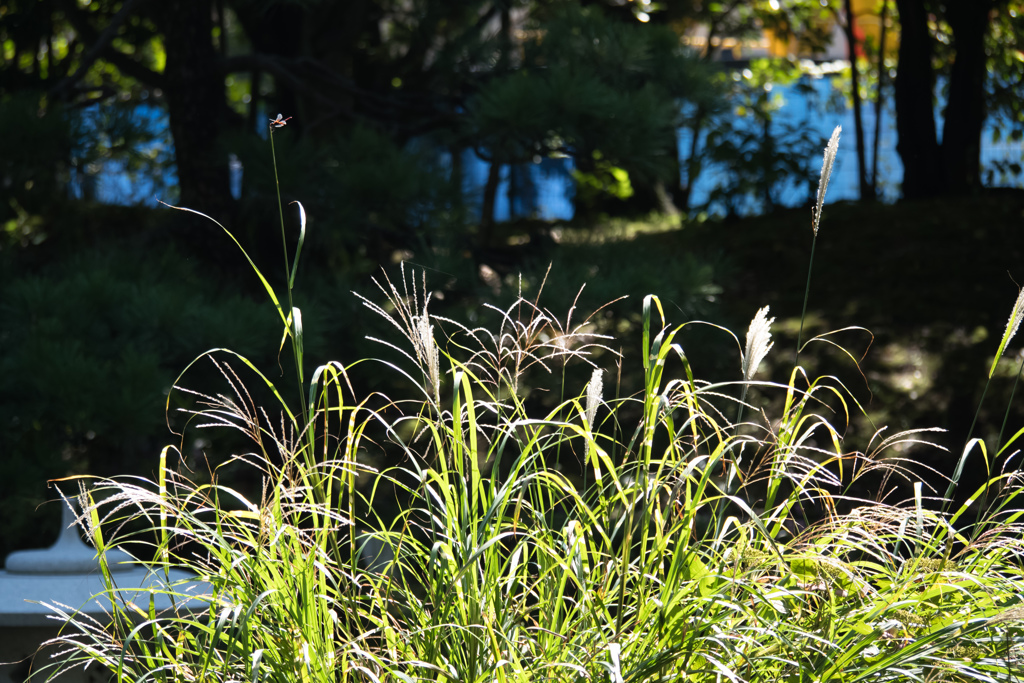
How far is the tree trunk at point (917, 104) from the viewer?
15.7ft

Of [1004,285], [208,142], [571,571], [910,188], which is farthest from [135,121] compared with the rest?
[910,188]

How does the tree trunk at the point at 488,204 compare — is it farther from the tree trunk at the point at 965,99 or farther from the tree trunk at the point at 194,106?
the tree trunk at the point at 965,99

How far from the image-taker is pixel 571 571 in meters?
0.97

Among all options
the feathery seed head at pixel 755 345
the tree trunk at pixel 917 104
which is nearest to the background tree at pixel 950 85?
the tree trunk at pixel 917 104

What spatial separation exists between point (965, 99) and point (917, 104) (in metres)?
0.23

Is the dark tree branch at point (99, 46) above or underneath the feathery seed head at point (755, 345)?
above

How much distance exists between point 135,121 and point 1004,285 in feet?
11.1

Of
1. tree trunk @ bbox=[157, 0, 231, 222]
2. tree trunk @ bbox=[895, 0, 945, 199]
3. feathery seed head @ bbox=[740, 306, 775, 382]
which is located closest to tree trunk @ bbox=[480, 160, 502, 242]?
tree trunk @ bbox=[157, 0, 231, 222]

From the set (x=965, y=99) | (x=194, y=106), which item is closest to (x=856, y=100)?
(x=965, y=99)

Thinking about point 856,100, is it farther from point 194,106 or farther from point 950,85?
point 194,106

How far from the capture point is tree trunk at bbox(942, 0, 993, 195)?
4590 mm

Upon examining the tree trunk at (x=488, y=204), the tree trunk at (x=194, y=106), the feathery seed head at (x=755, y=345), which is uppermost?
the tree trunk at (x=194, y=106)

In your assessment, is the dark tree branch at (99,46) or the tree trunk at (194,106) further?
the tree trunk at (194,106)

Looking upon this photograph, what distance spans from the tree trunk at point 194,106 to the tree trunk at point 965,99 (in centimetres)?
395
